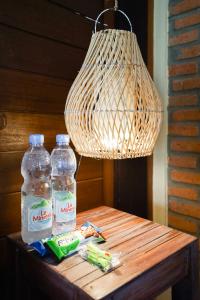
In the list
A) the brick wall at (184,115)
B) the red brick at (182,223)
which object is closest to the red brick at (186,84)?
the brick wall at (184,115)

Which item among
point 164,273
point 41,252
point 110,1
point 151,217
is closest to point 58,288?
point 41,252

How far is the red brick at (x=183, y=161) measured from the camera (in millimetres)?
1263

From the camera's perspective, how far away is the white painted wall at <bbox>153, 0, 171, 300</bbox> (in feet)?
4.44

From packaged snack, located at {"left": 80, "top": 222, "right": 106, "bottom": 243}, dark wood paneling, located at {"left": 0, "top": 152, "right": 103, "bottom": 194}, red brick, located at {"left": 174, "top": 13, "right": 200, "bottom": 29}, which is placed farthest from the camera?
red brick, located at {"left": 174, "top": 13, "right": 200, "bottom": 29}

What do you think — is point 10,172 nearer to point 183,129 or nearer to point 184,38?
point 183,129

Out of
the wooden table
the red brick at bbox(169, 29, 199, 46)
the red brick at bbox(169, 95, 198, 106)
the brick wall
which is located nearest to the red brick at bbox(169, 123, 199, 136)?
the brick wall

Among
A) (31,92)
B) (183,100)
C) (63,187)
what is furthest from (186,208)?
(31,92)

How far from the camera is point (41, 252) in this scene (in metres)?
0.76

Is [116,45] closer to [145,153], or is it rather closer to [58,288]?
[145,153]

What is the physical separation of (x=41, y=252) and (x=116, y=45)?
2.22 ft

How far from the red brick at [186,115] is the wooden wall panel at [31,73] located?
21.6 inches

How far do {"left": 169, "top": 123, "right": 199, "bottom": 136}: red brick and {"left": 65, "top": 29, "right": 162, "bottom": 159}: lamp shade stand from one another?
467mm

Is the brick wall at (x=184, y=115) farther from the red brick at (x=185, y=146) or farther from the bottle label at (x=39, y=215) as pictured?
the bottle label at (x=39, y=215)

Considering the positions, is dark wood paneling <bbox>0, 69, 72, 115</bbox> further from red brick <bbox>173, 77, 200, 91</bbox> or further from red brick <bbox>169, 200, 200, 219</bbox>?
red brick <bbox>169, 200, 200, 219</bbox>
